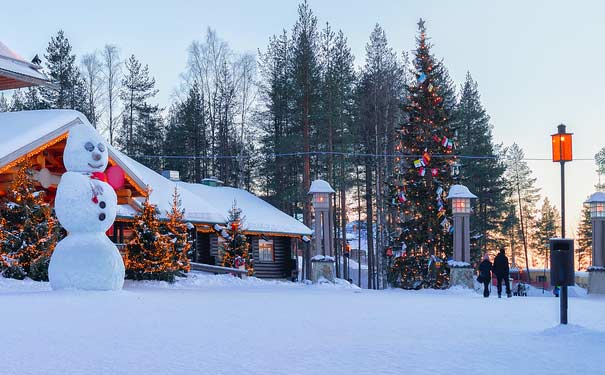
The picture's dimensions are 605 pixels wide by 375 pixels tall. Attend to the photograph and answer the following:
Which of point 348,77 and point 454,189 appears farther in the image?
point 348,77

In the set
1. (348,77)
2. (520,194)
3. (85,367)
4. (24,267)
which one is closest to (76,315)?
(85,367)

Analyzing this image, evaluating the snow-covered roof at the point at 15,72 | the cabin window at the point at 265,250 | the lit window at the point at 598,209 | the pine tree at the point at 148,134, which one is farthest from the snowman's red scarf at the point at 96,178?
the pine tree at the point at 148,134

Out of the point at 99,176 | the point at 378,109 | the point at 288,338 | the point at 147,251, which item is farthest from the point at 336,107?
the point at 288,338

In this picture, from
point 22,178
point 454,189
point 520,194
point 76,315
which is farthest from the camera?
point 520,194

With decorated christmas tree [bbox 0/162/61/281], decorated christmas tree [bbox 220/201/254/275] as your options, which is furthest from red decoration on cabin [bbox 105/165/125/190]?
decorated christmas tree [bbox 220/201/254/275]

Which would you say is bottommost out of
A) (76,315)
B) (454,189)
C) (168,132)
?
(76,315)

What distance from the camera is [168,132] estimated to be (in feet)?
172

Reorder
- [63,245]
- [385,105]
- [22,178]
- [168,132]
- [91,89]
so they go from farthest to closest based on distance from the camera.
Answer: [168,132] → [91,89] → [385,105] → [22,178] → [63,245]

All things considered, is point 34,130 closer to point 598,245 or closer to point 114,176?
point 114,176

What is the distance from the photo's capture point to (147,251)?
75.8 ft

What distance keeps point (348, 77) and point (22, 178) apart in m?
26.9

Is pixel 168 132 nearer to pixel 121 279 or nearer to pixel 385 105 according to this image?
A: pixel 385 105

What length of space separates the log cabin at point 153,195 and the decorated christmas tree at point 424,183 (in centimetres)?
629

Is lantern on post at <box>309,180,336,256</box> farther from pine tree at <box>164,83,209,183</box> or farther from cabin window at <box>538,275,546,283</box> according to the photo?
cabin window at <box>538,275,546,283</box>
